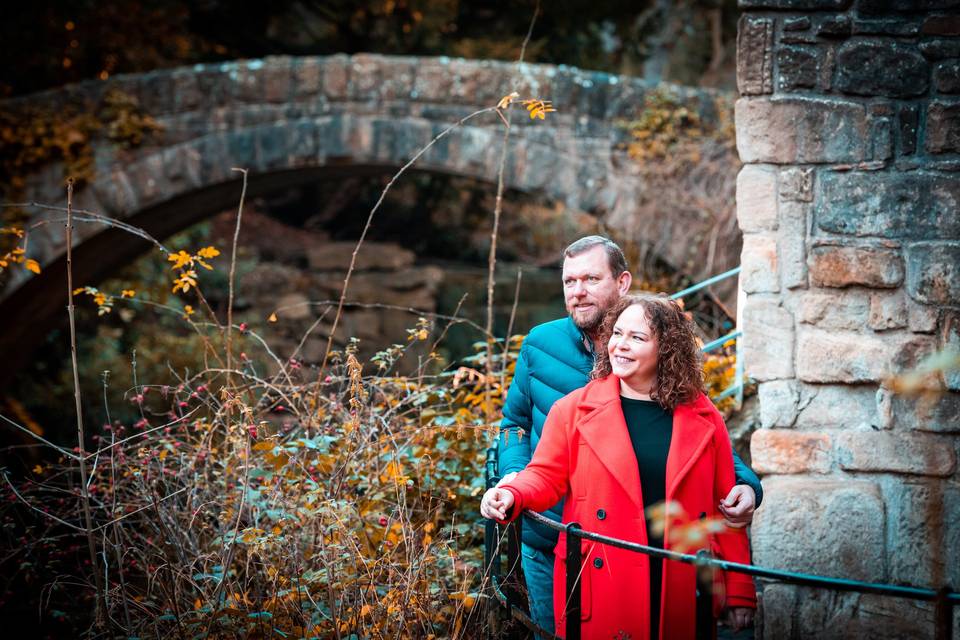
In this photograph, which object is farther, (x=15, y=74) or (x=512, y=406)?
(x=15, y=74)

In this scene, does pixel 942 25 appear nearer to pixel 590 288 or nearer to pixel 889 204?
pixel 889 204

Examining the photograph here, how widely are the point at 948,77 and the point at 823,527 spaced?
1413 millimetres

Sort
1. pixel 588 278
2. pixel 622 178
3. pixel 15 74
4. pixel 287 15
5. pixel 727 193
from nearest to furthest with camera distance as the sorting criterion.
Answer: pixel 588 278, pixel 727 193, pixel 622 178, pixel 15 74, pixel 287 15

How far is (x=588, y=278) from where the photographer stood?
2738mm

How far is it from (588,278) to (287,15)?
1154 cm

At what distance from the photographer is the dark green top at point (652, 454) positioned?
2.35 m

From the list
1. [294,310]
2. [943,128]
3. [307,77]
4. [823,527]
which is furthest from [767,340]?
[294,310]

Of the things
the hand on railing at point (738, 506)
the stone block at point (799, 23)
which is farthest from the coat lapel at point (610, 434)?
the stone block at point (799, 23)

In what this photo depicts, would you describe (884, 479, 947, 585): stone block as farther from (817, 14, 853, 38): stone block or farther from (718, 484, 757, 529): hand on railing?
(817, 14, 853, 38): stone block

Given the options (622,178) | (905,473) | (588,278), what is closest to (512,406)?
(588,278)

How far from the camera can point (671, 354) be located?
242cm

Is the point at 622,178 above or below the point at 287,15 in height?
below

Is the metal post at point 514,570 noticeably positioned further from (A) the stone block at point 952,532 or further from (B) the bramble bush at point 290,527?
(A) the stone block at point 952,532

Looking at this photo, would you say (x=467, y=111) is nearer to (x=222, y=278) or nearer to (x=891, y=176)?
(x=891, y=176)
